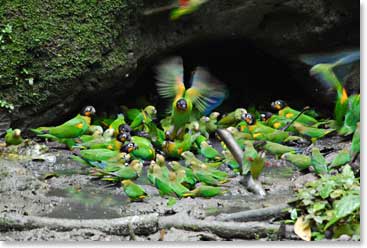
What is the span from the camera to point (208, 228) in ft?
9.80

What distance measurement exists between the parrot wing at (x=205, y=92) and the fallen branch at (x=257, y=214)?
0.84 metres

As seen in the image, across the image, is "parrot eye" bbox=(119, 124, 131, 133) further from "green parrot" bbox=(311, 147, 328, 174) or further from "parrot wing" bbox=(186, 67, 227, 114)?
"green parrot" bbox=(311, 147, 328, 174)

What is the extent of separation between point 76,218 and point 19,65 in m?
1.31

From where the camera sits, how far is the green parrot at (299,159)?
3.54 meters

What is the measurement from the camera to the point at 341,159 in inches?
129

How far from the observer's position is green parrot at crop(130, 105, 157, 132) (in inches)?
158

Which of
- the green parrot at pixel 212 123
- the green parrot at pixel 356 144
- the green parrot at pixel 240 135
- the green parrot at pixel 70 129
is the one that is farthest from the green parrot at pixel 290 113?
the green parrot at pixel 70 129

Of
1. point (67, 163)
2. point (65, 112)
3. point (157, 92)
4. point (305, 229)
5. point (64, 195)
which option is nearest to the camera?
point (305, 229)

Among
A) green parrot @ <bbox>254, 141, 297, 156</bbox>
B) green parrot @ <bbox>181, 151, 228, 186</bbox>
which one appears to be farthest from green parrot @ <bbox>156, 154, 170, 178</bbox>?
green parrot @ <bbox>254, 141, 297, 156</bbox>

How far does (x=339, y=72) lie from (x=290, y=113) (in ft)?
1.72

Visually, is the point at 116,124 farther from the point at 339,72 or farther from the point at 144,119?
the point at 339,72

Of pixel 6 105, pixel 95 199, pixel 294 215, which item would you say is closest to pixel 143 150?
pixel 95 199

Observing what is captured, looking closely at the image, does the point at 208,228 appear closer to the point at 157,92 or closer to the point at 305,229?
the point at 305,229

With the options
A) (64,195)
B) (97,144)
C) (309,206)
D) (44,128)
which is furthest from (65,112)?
(309,206)
